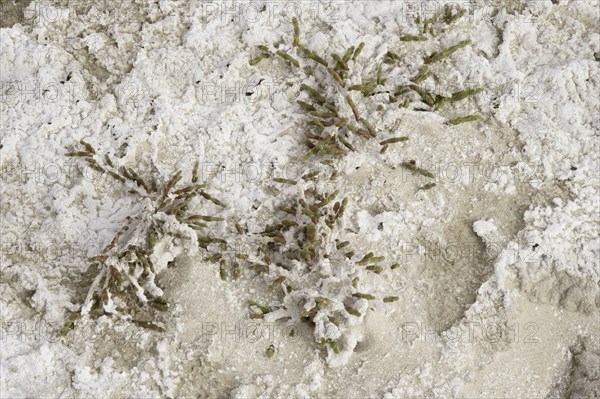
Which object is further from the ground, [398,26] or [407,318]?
[398,26]

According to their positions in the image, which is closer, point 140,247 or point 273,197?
point 140,247

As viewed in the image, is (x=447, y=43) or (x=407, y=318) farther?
(x=447, y=43)

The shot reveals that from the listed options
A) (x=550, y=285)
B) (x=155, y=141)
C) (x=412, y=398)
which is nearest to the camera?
(x=412, y=398)

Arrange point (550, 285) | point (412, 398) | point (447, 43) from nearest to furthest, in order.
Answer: point (412, 398) < point (550, 285) < point (447, 43)

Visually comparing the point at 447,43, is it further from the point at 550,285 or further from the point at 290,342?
the point at 290,342

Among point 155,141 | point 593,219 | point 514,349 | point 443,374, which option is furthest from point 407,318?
point 155,141

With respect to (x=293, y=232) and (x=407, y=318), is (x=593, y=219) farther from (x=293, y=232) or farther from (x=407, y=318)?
(x=293, y=232)

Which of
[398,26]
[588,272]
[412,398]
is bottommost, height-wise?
[412,398]
